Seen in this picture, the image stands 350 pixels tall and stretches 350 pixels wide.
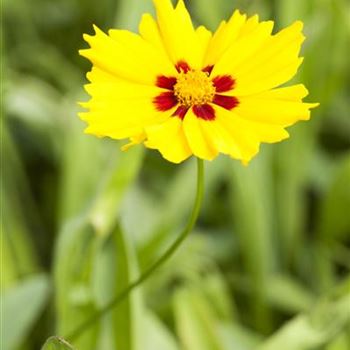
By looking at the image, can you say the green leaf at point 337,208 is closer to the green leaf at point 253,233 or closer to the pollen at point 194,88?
the green leaf at point 253,233

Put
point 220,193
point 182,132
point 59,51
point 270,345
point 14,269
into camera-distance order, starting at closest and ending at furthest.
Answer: point 182,132 → point 270,345 → point 14,269 → point 220,193 → point 59,51

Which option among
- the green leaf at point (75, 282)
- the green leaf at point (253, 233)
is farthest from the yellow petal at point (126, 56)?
the green leaf at point (253, 233)

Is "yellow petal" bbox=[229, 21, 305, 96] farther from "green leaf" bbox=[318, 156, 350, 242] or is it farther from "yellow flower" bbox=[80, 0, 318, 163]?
"green leaf" bbox=[318, 156, 350, 242]

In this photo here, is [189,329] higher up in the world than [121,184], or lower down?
lower down

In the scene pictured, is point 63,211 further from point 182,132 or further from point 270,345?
point 182,132

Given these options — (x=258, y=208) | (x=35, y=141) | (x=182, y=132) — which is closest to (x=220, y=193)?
(x=258, y=208)

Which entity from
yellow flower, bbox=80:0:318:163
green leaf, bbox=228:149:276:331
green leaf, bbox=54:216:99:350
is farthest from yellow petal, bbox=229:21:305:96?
green leaf, bbox=228:149:276:331

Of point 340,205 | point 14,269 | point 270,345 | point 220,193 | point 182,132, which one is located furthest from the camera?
point 220,193

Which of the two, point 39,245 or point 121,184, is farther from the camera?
point 39,245

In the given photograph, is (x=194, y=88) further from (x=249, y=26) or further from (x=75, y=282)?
(x=75, y=282)
